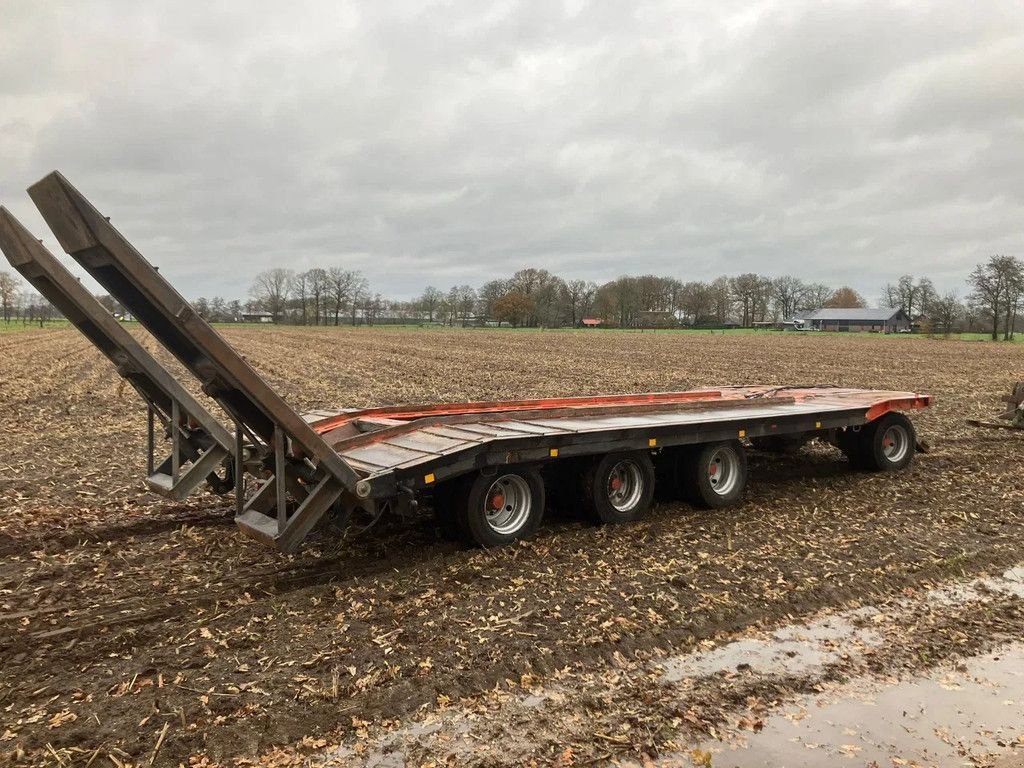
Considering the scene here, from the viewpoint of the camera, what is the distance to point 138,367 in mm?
5824

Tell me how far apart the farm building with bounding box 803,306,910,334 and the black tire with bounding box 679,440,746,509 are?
358 feet

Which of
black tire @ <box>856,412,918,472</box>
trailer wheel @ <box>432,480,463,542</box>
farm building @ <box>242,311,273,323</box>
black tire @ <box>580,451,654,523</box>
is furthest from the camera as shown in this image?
farm building @ <box>242,311,273,323</box>

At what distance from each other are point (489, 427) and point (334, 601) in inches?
85.0

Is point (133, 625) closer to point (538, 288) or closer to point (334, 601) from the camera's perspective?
point (334, 601)

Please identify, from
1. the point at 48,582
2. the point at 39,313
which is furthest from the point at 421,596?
the point at 39,313

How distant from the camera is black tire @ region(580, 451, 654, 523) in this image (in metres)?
6.95

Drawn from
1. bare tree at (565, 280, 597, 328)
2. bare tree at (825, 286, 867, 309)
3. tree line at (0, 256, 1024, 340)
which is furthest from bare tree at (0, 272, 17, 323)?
bare tree at (825, 286, 867, 309)

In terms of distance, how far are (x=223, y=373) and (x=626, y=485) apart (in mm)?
4035

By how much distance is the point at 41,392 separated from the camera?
1739 cm

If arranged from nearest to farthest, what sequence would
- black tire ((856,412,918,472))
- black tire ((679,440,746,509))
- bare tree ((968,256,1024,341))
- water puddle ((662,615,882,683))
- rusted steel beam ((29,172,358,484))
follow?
rusted steel beam ((29,172,358,484)), water puddle ((662,615,882,683)), black tire ((679,440,746,509)), black tire ((856,412,918,472)), bare tree ((968,256,1024,341))

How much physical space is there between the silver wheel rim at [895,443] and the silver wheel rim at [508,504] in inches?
228

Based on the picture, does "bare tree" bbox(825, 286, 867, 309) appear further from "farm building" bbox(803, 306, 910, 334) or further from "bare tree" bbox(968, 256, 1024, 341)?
"bare tree" bbox(968, 256, 1024, 341)

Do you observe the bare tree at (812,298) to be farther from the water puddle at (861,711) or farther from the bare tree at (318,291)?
the water puddle at (861,711)

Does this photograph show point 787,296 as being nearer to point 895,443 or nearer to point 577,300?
point 577,300
